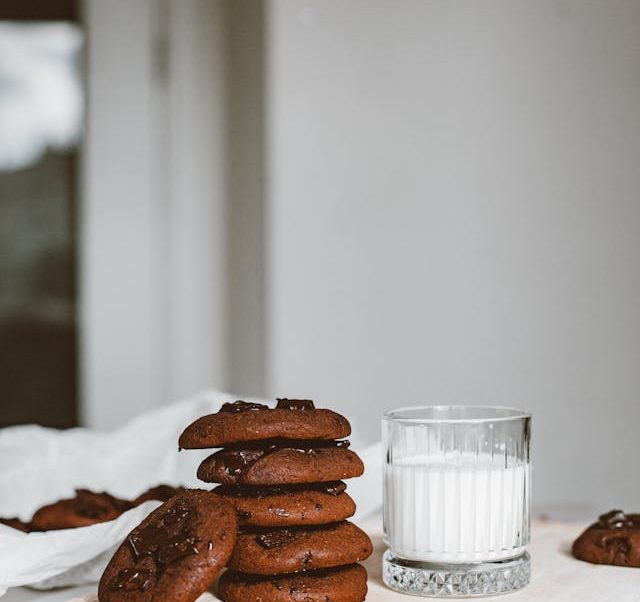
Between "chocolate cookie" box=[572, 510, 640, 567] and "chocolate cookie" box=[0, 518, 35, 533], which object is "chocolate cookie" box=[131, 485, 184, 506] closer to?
"chocolate cookie" box=[0, 518, 35, 533]

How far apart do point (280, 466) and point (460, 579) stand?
0.70 ft

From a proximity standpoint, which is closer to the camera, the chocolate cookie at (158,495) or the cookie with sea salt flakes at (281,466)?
the cookie with sea salt flakes at (281,466)

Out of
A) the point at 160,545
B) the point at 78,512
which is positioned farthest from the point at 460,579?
the point at 78,512

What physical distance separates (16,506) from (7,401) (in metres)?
1.33

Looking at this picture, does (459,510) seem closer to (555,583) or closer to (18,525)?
(555,583)

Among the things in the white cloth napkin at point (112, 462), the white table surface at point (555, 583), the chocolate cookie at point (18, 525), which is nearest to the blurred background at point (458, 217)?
the white cloth napkin at point (112, 462)

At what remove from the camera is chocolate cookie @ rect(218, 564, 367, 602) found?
83 centimetres

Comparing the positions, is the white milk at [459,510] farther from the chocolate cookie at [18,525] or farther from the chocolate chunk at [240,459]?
the chocolate cookie at [18,525]

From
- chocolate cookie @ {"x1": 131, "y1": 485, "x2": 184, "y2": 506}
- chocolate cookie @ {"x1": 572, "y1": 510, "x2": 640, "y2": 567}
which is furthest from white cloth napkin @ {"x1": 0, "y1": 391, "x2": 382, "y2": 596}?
chocolate cookie @ {"x1": 572, "y1": 510, "x2": 640, "y2": 567}

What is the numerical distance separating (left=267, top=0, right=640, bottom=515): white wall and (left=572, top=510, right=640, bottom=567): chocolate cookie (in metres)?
1.11

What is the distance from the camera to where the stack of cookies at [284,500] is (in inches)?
32.7

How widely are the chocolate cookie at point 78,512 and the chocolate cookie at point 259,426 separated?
246 mm


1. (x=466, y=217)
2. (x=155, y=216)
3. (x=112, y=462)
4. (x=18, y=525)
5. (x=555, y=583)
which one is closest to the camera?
(x=555, y=583)

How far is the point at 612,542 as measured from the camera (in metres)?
1.00
